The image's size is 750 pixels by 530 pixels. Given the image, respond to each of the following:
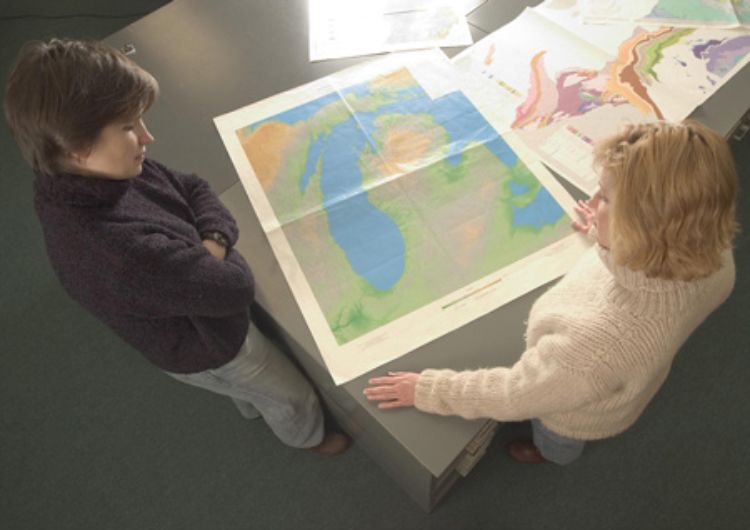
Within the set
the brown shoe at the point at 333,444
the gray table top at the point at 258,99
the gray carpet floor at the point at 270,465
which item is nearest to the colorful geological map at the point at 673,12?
the gray table top at the point at 258,99

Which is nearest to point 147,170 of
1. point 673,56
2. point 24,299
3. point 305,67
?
point 305,67

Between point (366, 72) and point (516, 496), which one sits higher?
point (366, 72)

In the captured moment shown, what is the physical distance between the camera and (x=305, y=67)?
3.39 feet

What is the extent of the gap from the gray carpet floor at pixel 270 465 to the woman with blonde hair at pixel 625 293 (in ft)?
1.93

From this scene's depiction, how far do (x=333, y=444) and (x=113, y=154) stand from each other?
912 millimetres

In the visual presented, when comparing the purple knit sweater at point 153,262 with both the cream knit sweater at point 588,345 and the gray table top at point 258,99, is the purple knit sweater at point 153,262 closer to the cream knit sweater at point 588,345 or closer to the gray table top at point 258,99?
the gray table top at point 258,99

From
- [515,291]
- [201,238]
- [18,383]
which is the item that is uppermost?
[201,238]

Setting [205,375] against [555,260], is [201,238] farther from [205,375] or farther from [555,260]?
[555,260]

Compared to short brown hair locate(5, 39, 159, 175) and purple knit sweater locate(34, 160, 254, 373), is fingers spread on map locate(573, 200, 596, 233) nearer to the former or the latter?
purple knit sweater locate(34, 160, 254, 373)

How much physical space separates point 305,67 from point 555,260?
2.22 ft

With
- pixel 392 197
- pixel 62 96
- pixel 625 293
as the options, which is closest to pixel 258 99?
pixel 392 197

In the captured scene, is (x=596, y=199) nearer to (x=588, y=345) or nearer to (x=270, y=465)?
(x=588, y=345)

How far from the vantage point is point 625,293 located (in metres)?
0.58

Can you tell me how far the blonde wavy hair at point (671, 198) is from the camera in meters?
0.50
